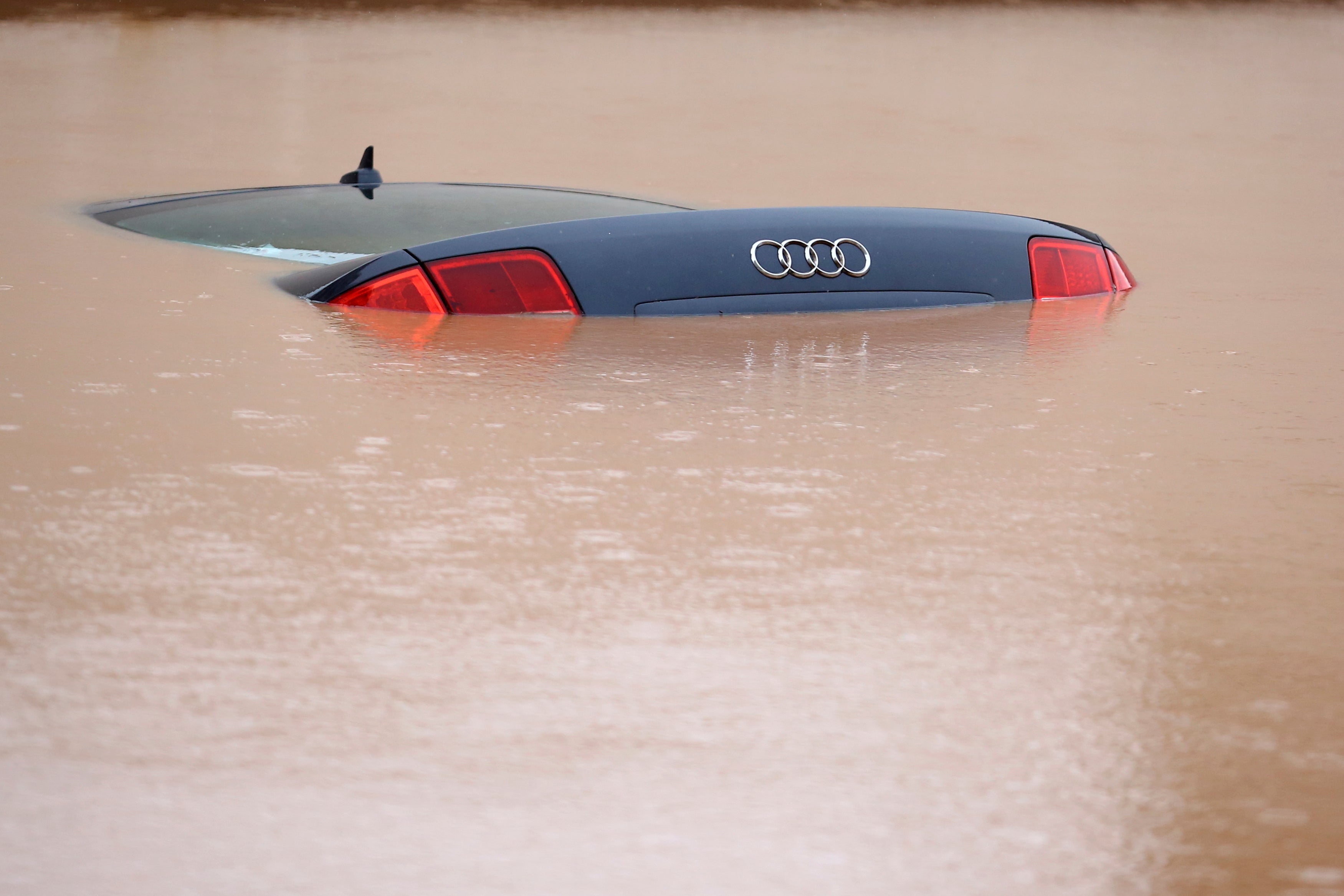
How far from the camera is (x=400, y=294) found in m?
3.22

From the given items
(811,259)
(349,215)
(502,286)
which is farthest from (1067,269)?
(349,215)

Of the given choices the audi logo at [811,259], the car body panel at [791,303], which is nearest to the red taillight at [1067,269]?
the car body panel at [791,303]

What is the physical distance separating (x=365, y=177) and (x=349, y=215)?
11.1 inches

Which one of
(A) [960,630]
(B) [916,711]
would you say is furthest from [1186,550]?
(B) [916,711]

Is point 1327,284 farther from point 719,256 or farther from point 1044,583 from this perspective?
point 1044,583

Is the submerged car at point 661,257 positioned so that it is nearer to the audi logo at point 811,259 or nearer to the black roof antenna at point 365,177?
the audi logo at point 811,259

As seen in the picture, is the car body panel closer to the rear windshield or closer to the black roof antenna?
the rear windshield

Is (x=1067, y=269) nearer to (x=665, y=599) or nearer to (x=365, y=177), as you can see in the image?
(x=365, y=177)

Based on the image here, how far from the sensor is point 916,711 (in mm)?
1398

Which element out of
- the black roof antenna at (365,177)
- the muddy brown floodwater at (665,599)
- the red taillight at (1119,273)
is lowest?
the muddy brown floodwater at (665,599)

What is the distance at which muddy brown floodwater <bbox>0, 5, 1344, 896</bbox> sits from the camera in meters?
1.18

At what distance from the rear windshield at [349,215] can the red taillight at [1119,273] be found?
1036 mm

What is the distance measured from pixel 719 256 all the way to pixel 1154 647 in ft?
6.15

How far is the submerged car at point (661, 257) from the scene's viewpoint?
3.23m
